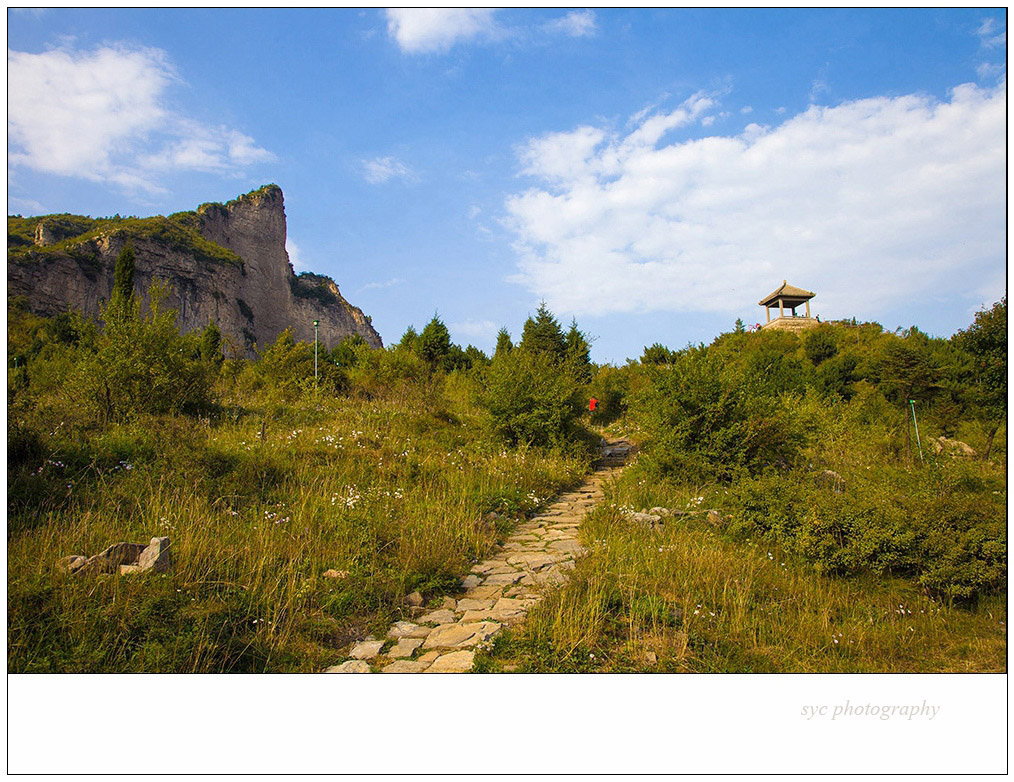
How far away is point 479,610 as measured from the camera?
3674 millimetres

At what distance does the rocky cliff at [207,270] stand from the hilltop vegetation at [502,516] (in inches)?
1028

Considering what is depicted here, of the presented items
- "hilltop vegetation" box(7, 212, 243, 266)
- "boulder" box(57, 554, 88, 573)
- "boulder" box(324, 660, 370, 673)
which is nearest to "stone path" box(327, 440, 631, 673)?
"boulder" box(324, 660, 370, 673)

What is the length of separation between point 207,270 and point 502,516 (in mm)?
57247

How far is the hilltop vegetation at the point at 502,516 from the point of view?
9.57 feet

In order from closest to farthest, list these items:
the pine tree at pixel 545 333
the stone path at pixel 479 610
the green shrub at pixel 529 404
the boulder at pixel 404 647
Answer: the stone path at pixel 479 610, the boulder at pixel 404 647, the green shrub at pixel 529 404, the pine tree at pixel 545 333

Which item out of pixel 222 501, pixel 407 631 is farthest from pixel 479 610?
pixel 222 501

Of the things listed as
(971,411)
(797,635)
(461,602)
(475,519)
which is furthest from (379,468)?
(971,411)

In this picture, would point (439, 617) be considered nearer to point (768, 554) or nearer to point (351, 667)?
point (351, 667)

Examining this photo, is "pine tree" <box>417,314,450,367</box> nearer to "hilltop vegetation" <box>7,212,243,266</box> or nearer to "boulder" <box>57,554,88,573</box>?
"boulder" <box>57,554,88,573</box>

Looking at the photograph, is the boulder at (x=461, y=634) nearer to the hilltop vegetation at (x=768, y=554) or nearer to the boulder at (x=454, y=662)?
the boulder at (x=454, y=662)

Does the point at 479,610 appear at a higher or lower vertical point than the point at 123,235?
lower
